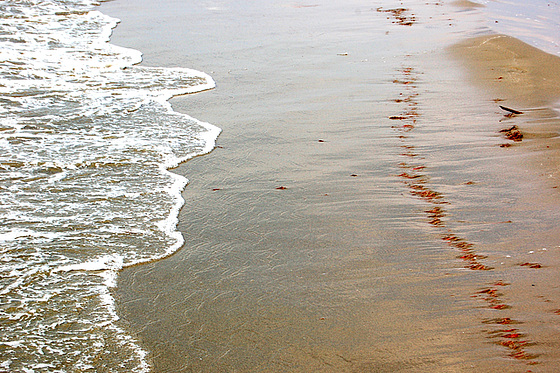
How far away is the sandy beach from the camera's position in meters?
2.60

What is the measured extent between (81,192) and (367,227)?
2.46 metres

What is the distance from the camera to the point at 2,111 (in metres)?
6.38

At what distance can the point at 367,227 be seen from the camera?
3758mm

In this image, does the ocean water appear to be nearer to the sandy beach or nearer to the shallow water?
the shallow water

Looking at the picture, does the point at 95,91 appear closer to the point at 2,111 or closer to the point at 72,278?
the point at 2,111

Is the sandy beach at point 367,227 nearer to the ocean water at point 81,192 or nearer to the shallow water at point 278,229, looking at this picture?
the shallow water at point 278,229

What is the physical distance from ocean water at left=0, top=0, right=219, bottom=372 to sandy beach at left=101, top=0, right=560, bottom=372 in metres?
0.21

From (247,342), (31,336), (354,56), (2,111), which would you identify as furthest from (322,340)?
(354,56)

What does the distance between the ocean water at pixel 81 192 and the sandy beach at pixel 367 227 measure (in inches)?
8.2

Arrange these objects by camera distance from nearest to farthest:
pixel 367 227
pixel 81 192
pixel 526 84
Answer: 1. pixel 367 227
2. pixel 81 192
3. pixel 526 84

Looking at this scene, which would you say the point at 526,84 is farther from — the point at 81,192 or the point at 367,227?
the point at 81,192

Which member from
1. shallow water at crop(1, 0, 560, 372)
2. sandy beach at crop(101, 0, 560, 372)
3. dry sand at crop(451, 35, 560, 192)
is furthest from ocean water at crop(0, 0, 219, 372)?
dry sand at crop(451, 35, 560, 192)

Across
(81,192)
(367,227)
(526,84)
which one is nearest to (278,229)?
(367,227)

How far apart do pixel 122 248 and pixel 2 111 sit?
12.7 ft
